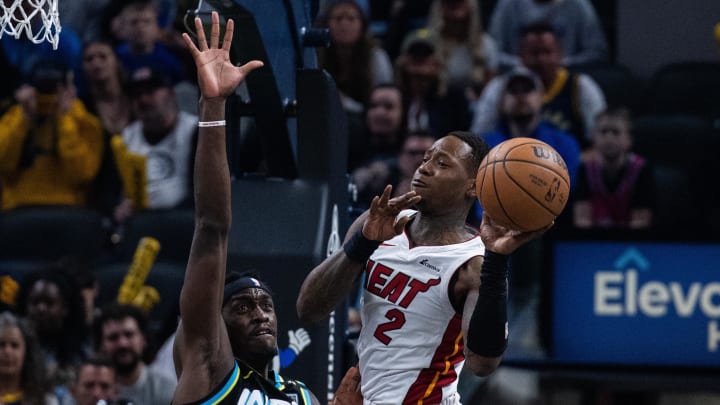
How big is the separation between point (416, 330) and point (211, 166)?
→ 49.5 inches

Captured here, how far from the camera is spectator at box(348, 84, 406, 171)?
32.0 feet

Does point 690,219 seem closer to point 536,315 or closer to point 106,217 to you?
point 536,315

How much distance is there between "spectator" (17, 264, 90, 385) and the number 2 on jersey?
3553 millimetres

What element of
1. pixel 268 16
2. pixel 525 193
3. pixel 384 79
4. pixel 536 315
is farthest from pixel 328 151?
pixel 384 79

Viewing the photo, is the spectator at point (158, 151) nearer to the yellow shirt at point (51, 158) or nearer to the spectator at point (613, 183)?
the yellow shirt at point (51, 158)

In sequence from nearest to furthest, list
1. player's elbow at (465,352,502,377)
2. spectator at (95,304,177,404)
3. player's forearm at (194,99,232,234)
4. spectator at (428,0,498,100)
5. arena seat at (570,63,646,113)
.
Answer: player's forearm at (194,99,232,234), player's elbow at (465,352,502,377), spectator at (95,304,177,404), spectator at (428,0,498,100), arena seat at (570,63,646,113)

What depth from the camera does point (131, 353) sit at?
26.1ft

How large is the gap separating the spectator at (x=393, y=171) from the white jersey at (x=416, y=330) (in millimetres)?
3557

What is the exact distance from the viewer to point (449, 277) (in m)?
5.06

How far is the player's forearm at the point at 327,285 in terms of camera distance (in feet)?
16.6

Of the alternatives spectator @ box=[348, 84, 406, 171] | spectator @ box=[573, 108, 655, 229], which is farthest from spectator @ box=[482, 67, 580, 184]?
spectator @ box=[348, 84, 406, 171]

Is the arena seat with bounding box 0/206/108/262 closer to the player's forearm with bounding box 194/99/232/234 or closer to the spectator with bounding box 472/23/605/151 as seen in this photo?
the spectator with bounding box 472/23/605/151

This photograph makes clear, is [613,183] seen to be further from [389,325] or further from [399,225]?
[399,225]

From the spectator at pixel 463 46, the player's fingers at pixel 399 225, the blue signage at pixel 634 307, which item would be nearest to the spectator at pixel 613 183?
the blue signage at pixel 634 307
